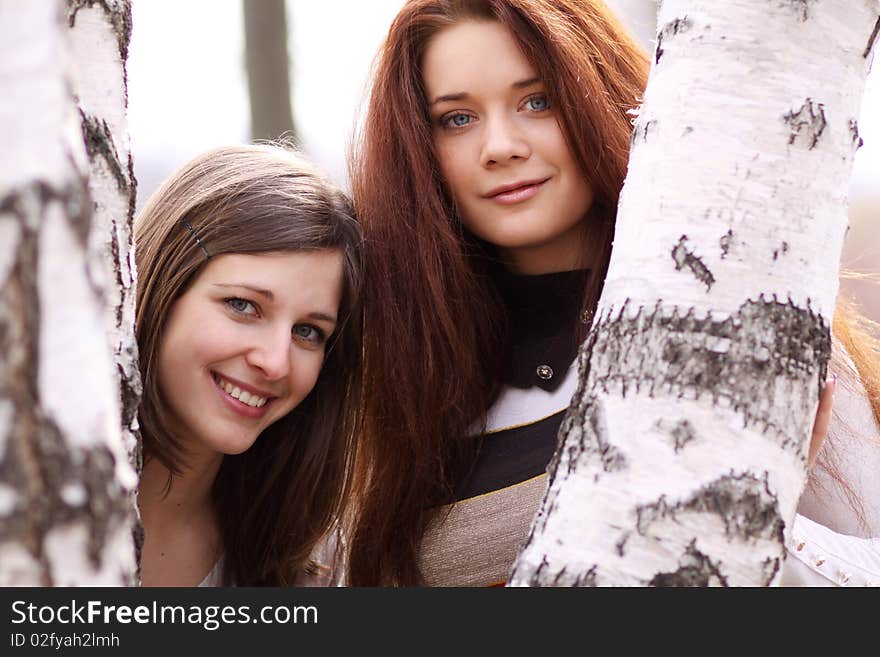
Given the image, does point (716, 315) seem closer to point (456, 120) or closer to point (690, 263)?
point (690, 263)

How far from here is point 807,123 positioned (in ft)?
3.11

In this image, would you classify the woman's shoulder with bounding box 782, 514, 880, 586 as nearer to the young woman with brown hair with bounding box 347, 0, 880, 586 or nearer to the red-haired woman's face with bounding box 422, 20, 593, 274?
the young woman with brown hair with bounding box 347, 0, 880, 586

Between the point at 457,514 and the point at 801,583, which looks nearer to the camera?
A: the point at 801,583

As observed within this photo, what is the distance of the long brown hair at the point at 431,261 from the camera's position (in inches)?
82.4

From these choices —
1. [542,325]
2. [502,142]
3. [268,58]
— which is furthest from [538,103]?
[268,58]

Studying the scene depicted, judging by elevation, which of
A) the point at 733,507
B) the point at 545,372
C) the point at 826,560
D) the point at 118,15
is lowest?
the point at 826,560

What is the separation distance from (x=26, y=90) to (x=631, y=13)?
2952mm

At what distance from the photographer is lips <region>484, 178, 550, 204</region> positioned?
2.07 meters

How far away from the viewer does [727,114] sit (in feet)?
3.13

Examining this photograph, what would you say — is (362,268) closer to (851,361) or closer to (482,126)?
(482,126)

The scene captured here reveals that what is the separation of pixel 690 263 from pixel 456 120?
1.34m

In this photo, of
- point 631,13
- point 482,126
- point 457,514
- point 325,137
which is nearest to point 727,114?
point 482,126

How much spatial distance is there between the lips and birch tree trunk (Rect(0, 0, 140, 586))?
57.9 inches

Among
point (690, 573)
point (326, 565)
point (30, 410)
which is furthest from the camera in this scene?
point (326, 565)
